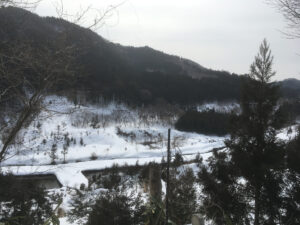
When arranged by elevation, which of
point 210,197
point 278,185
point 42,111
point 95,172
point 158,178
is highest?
point 42,111

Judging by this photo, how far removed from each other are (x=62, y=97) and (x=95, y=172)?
67.0 ft

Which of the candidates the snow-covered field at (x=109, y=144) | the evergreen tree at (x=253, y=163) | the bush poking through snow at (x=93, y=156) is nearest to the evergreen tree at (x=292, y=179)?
the evergreen tree at (x=253, y=163)

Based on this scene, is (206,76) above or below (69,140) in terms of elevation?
above

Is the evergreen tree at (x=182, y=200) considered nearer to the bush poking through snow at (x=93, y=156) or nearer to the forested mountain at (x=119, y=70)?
the forested mountain at (x=119, y=70)

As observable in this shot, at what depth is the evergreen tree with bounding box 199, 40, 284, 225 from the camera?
8.17 metres

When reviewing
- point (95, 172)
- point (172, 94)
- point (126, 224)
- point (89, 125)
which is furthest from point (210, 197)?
point (172, 94)

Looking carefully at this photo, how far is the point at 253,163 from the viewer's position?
336 inches

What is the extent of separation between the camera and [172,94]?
259 ft

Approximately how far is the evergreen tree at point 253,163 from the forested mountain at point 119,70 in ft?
3.80

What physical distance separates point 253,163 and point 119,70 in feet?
20.9

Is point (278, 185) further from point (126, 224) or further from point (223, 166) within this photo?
point (126, 224)

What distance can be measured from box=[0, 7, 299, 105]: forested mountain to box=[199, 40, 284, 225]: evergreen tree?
116cm

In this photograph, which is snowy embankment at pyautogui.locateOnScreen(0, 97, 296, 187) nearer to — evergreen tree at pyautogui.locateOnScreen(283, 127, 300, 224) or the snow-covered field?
the snow-covered field

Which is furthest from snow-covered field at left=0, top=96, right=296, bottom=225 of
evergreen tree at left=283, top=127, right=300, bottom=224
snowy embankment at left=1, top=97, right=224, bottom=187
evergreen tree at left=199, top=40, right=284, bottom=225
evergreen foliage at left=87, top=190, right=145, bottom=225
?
evergreen foliage at left=87, top=190, right=145, bottom=225
